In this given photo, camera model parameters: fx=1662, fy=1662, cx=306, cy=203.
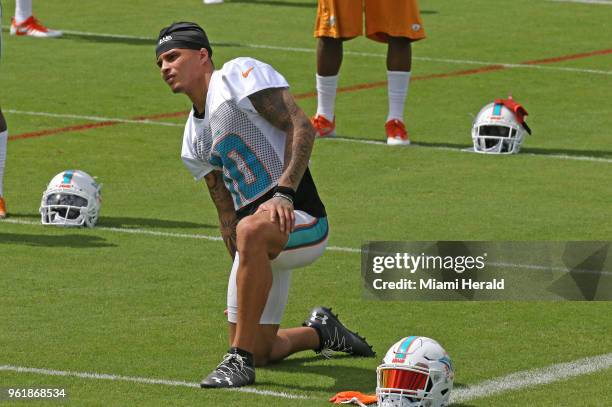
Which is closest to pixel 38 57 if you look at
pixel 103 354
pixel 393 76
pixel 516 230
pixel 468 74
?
pixel 468 74

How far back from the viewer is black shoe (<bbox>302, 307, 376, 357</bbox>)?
27.9ft

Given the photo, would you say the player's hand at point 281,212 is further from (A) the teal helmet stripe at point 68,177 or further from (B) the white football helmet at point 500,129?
(B) the white football helmet at point 500,129

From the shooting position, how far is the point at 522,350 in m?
8.55

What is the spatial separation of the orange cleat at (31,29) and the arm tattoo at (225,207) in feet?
44.8

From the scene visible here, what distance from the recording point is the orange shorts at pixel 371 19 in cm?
1453

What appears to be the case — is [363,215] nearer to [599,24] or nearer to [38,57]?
[38,57]

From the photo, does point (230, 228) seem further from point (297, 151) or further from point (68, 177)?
point (68, 177)

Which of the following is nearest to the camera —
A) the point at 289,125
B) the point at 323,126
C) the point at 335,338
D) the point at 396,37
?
the point at 289,125

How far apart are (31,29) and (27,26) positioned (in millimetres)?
93

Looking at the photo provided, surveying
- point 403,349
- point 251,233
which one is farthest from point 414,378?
point 251,233

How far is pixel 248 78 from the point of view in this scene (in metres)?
8.19

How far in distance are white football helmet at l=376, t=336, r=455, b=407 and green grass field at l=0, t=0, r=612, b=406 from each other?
288 millimetres

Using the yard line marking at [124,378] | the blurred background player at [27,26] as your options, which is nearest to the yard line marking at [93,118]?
the blurred background player at [27,26]

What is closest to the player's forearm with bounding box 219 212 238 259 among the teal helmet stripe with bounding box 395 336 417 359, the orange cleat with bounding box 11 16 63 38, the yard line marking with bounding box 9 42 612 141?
the teal helmet stripe with bounding box 395 336 417 359
